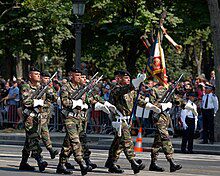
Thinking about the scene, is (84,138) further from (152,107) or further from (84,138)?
(152,107)

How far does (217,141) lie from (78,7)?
5653mm

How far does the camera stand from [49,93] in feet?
50.6

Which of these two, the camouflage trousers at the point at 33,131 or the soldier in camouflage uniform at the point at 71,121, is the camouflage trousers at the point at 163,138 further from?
the camouflage trousers at the point at 33,131

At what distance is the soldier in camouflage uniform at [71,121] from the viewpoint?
47.8 ft

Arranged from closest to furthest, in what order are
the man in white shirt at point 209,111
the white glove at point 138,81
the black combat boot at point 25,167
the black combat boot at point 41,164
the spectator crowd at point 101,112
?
the white glove at point 138,81 → the black combat boot at point 41,164 → the black combat boot at point 25,167 → the man in white shirt at point 209,111 → the spectator crowd at point 101,112

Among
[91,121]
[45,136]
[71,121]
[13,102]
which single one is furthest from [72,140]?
[13,102]

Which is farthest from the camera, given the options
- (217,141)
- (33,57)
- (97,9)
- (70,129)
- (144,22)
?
(33,57)

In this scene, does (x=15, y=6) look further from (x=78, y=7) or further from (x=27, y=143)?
(x=27, y=143)

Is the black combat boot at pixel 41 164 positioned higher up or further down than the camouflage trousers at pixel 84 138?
further down

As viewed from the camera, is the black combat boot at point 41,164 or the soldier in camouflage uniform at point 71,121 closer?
the soldier in camouflage uniform at point 71,121

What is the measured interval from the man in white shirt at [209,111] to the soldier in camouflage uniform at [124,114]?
8.03 metres

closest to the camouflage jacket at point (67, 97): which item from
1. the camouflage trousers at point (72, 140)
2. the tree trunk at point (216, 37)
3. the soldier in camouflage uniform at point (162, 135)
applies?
the camouflage trousers at point (72, 140)

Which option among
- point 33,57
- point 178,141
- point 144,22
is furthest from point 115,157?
point 33,57

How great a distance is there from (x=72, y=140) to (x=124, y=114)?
1.09 metres
